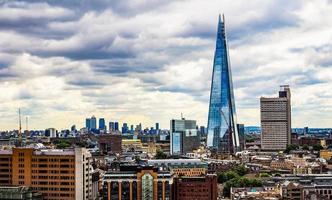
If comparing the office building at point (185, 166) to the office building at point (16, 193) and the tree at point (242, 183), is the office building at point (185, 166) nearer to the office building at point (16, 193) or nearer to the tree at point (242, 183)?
the tree at point (242, 183)

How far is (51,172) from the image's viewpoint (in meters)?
101

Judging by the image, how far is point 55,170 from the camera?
3957 inches

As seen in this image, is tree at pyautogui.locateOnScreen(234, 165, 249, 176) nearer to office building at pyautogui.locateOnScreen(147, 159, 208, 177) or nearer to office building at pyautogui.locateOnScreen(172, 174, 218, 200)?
office building at pyautogui.locateOnScreen(147, 159, 208, 177)

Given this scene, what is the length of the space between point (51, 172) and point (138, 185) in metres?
14.9

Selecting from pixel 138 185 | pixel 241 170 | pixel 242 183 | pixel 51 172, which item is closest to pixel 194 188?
pixel 138 185

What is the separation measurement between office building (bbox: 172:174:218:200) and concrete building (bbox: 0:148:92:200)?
19.7 meters

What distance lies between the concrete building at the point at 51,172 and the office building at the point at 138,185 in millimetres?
8701

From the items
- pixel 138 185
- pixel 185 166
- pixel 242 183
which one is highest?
pixel 185 166

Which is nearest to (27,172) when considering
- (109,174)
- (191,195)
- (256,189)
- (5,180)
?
(5,180)

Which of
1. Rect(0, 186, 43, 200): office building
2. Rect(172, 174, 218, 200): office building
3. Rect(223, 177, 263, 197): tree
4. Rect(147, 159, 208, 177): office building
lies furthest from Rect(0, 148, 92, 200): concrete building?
Rect(147, 159, 208, 177): office building

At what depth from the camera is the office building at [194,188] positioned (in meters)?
118

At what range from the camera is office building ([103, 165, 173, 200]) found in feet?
361

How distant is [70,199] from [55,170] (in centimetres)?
445

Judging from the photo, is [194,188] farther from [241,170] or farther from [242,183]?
[241,170]
